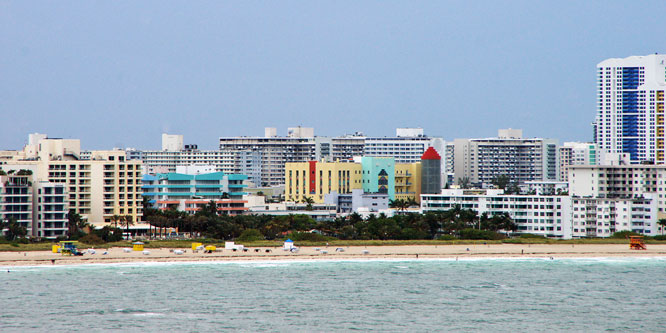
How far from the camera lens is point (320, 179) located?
598 ft

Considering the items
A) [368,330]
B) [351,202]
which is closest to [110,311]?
[368,330]

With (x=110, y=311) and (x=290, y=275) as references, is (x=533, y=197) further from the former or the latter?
(x=110, y=311)

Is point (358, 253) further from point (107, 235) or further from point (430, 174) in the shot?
point (430, 174)

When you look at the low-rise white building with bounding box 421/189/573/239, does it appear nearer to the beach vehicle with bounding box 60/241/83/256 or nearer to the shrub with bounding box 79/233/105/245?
the shrub with bounding box 79/233/105/245

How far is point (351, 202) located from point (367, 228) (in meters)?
46.9

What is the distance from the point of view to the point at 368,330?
218 ft

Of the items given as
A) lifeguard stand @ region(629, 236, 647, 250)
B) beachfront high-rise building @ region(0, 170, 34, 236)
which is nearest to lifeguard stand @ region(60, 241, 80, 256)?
beachfront high-rise building @ region(0, 170, 34, 236)

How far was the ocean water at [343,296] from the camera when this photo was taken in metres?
69.1

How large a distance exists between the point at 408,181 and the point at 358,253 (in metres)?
80.4

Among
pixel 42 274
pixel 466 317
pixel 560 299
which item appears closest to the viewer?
pixel 466 317

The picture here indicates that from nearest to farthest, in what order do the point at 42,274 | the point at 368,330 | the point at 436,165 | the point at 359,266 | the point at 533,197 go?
the point at 368,330
the point at 42,274
the point at 359,266
the point at 533,197
the point at 436,165

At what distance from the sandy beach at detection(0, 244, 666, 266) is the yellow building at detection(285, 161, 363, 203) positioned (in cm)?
6429

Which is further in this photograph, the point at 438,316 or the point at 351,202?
the point at 351,202

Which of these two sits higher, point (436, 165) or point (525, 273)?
point (436, 165)
